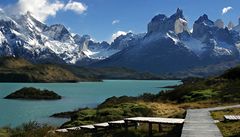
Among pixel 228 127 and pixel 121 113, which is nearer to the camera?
pixel 228 127

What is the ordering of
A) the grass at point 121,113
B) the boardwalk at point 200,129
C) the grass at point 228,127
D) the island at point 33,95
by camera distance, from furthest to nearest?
the island at point 33,95 → the grass at point 121,113 → the grass at point 228,127 → the boardwalk at point 200,129

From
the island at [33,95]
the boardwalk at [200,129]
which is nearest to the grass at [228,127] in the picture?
the boardwalk at [200,129]

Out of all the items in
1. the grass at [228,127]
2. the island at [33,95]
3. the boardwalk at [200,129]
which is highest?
the island at [33,95]

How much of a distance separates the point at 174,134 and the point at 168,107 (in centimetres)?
1495

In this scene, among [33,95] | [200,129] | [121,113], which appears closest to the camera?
[200,129]

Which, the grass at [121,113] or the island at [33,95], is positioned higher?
the island at [33,95]

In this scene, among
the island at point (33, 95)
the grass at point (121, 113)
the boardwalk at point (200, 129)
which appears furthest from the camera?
the island at point (33, 95)

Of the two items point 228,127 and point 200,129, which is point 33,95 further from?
point 200,129

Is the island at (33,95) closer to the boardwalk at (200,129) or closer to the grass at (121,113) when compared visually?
the grass at (121,113)

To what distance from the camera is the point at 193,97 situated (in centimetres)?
4569

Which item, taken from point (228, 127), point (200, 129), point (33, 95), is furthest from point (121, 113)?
point (33, 95)

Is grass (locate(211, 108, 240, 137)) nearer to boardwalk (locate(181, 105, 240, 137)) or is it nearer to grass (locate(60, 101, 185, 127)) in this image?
boardwalk (locate(181, 105, 240, 137))

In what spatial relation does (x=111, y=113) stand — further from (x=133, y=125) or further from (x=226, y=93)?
(x=226, y=93)

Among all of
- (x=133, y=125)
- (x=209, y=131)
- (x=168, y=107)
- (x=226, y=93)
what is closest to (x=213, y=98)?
(x=226, y=93)
